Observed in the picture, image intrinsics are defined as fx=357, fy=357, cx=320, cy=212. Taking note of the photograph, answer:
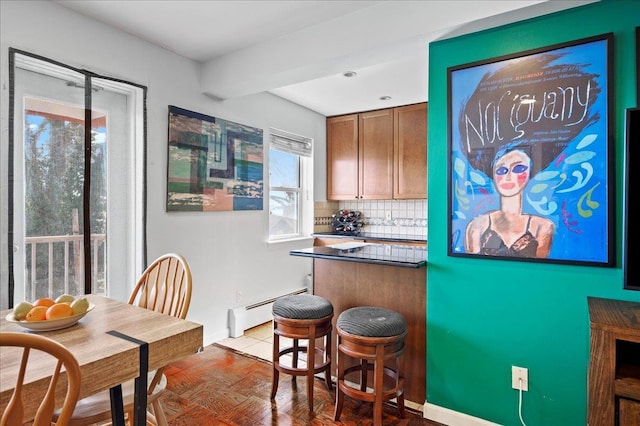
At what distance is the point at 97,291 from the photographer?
99.0 inches

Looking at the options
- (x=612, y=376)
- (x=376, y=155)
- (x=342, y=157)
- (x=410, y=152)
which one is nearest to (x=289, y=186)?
(x=342, y=157)

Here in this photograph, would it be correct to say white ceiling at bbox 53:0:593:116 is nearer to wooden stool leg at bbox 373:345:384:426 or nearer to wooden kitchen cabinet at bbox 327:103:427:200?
wooden kitchen cabinet at bbox 327:103:427:200

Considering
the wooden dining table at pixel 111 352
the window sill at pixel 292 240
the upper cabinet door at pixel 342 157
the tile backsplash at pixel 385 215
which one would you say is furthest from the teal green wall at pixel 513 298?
the upper cabinet door at pixel 342 157

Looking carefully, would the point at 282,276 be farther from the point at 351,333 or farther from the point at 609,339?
the point at 609,339

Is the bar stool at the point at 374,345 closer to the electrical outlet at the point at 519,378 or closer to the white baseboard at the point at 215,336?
the electrical outlet at the point at 519,378

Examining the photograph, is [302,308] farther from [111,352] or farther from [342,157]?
[342,157]

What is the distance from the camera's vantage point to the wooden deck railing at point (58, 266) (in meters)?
2.20

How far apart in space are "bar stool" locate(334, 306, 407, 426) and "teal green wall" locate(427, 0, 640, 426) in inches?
10.7

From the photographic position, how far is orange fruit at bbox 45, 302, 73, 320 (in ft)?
4.36

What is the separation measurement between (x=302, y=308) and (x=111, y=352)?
1.20 m

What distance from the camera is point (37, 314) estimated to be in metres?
1.33

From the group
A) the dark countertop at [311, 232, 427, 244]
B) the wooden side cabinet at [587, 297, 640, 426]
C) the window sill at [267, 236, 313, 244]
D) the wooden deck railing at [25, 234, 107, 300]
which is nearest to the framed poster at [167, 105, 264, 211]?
the window sill at [267, 236, 313, 244]

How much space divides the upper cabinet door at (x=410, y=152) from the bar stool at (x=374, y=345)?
2386 mm

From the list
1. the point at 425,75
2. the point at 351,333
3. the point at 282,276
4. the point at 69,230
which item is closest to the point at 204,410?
the point at 351,333
